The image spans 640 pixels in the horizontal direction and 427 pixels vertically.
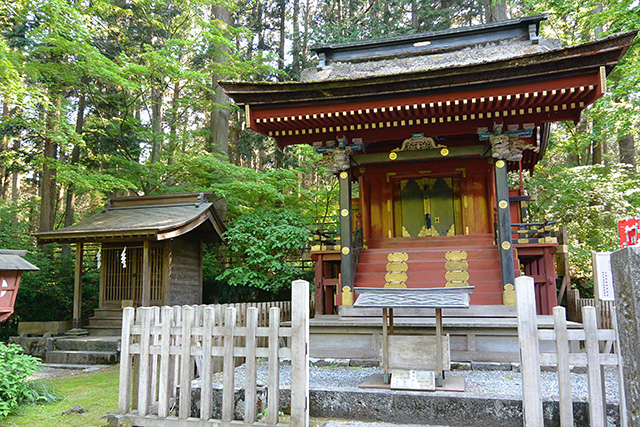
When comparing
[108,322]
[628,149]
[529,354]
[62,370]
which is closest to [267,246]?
[108,322]

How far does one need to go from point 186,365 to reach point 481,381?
357 centimetres

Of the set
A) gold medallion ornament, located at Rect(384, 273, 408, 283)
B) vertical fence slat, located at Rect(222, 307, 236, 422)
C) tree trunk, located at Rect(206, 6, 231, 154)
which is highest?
tree trunk, located at Rect(206, 6, 231, 154)

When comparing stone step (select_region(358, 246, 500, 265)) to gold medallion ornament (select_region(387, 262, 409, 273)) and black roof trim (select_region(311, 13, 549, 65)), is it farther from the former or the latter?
black roof trim (select_region(311, 13, 549, 65))

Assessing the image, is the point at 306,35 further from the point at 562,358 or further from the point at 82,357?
the point at 562,358

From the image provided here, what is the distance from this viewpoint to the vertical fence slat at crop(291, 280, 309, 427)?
425 cm

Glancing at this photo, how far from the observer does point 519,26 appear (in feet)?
30.3

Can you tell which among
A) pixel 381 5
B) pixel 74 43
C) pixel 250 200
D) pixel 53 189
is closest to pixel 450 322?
pixel 250 200

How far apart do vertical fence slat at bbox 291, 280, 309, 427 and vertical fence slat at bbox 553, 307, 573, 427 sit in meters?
2.22

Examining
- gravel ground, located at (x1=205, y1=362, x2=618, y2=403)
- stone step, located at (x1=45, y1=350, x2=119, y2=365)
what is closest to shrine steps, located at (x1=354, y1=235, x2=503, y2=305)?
gravel ground, located at (x1=205, y1=362, x2=618, y2=403)

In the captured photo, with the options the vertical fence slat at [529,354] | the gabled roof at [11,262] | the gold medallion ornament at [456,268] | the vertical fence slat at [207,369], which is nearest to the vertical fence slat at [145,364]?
the vertical fence slat at [207,369]

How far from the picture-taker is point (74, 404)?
6.37 metres

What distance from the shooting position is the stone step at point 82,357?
10266 mm

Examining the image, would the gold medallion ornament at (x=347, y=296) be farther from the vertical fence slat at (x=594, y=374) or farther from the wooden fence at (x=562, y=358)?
the vertical fence slat at (x=594, y=374)

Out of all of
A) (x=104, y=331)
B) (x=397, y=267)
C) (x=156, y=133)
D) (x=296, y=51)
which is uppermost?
(x=296, y=51)
